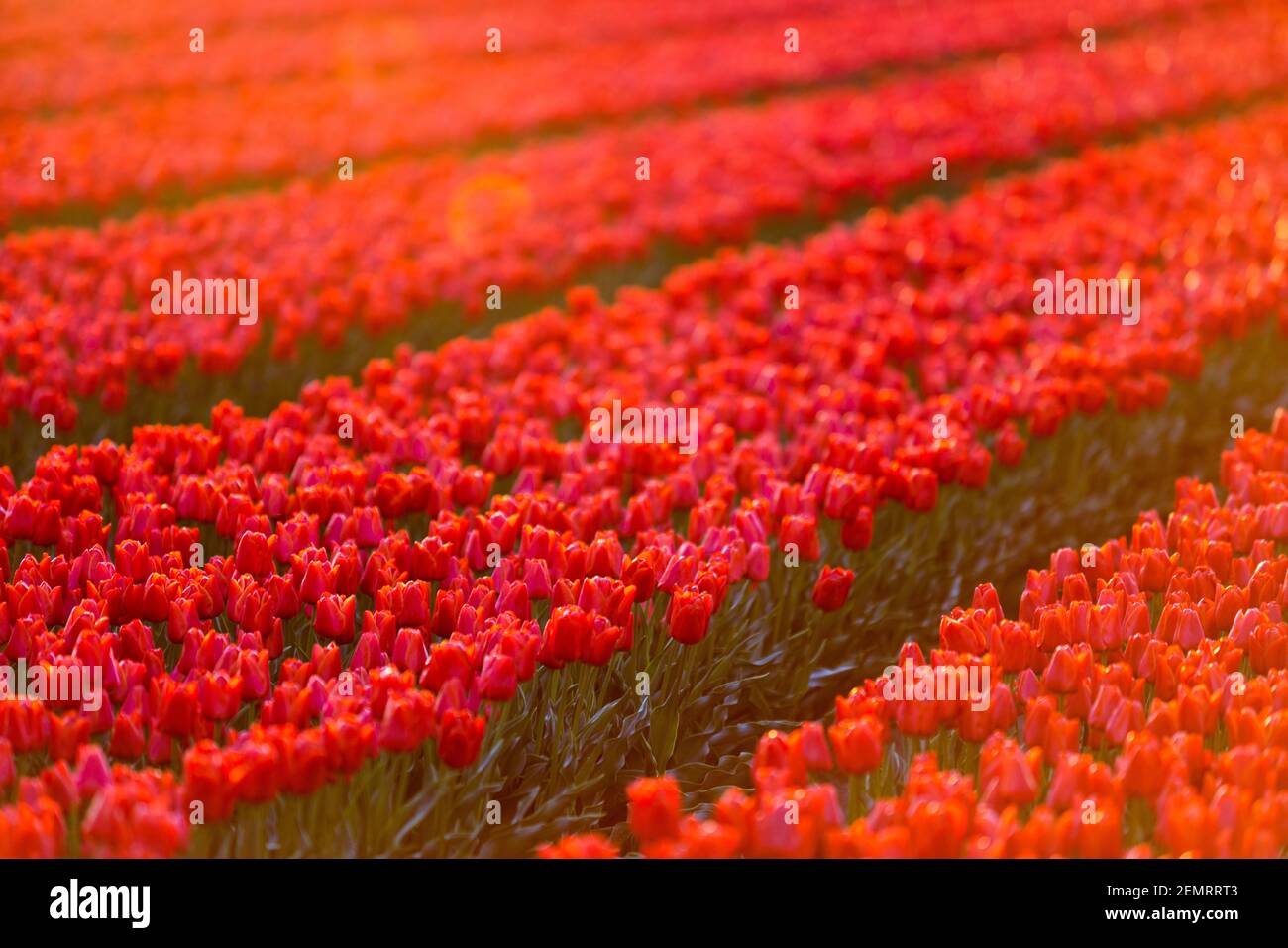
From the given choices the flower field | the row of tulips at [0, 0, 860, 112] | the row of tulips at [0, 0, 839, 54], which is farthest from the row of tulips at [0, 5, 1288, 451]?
the row of tulips at [0, 0, 839, 54]

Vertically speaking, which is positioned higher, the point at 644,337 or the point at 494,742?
the point at 644,337

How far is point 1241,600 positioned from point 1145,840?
3.70 ft

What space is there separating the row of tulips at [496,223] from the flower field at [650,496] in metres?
0.05

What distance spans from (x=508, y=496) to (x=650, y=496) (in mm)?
540

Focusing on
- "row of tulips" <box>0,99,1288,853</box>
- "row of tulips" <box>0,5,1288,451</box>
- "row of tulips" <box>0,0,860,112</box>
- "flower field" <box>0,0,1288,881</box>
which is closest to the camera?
"flower field" <box>0,0,1288,881</box>

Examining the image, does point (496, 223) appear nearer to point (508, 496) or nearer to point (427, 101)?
point (508, 496)

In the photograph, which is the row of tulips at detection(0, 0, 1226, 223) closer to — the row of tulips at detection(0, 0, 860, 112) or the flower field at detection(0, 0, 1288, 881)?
the flower field at detection(0, 0, 1288, 881)

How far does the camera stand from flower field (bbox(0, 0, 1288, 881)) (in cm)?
344

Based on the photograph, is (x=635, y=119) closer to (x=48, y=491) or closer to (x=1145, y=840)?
(x=48, y=491)

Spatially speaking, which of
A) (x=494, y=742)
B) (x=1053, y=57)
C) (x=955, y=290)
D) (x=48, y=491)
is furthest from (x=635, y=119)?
(x=494, y=742)

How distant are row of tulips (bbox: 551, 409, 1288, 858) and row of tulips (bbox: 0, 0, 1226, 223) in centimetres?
881

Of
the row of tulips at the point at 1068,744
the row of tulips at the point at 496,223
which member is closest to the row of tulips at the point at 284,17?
the row of tulips at the point at 496,223
